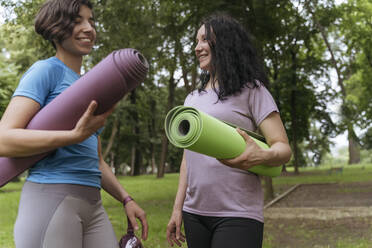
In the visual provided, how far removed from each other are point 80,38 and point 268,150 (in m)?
1.07

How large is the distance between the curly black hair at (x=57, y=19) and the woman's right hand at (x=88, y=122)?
22.7 inches

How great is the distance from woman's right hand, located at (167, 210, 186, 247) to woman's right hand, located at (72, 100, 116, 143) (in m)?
1.31

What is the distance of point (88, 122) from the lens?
5.67 feet

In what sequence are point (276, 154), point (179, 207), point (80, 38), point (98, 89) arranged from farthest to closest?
1. point (179, 207)
2. point (276, 154)
3. point (80, 38)
4. point (98, 89)

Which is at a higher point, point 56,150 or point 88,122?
point 88,122

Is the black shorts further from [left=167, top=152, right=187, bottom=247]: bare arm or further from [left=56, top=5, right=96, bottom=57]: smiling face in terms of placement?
[left=56, top=5, right=96, bottom=57]: smiling face

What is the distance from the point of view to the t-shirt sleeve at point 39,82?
188 centimetres

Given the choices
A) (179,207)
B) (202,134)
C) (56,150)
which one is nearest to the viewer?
(202,134)

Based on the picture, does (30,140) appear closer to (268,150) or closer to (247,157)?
(247,157)

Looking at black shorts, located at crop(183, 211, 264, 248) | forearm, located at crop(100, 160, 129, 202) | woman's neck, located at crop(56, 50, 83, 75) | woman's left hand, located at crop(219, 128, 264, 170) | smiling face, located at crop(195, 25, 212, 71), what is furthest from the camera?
smiling face, located at crop(195, 25, 212, 71)

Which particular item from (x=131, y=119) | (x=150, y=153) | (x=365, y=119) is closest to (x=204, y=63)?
(x=131, y=119)

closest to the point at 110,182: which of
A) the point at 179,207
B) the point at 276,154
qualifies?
the point at 179,207

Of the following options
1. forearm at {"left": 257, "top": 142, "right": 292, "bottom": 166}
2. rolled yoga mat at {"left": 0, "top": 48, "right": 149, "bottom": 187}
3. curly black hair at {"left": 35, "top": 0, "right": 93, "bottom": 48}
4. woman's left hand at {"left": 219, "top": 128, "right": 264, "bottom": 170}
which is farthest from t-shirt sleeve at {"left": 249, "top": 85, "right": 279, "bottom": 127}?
curly black hair at {"left": 35, "top": 0, "right": 93, "bottom": 48}

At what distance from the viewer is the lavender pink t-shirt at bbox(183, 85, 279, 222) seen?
249cm
